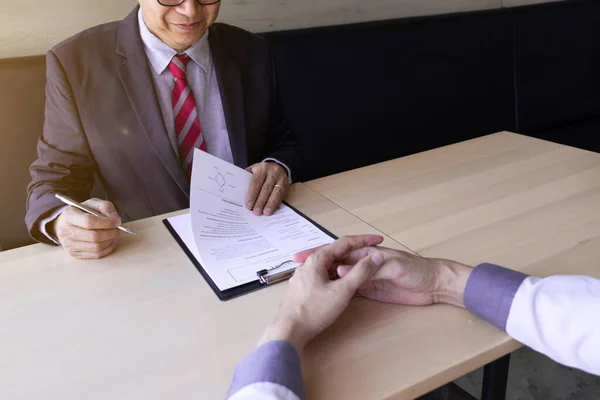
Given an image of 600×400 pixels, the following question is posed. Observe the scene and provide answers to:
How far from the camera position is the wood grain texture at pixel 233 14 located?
1.51 metres

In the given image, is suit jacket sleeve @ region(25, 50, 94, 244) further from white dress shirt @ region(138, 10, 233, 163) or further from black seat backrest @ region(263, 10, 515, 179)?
black seat backrest @ region(263, 10, 515, 179)

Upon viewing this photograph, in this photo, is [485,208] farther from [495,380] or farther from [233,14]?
[233,14]

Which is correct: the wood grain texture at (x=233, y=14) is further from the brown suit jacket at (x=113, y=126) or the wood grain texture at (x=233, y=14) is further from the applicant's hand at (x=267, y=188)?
the applicant's hand at (x=267, y=188)

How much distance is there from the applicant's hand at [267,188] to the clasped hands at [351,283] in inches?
10.3

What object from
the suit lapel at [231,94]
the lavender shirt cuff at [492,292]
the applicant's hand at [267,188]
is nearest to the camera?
the lavender shirt cuff at [492,292]

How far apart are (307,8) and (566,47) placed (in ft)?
4.59

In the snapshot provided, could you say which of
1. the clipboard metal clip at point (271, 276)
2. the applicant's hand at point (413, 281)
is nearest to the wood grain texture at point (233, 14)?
the clipboard metal clip at point (271, 276)

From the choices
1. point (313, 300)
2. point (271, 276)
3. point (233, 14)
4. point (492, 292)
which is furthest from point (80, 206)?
point (233, 14)

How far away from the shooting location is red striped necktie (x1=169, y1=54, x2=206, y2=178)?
1.26 metres

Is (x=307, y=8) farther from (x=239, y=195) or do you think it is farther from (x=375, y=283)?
(x=375, y=283)

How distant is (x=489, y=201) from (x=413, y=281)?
45 cm

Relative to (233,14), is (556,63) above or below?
below

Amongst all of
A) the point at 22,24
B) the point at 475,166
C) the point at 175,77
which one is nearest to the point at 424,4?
the point at 475,166

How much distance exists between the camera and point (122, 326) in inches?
29.4
